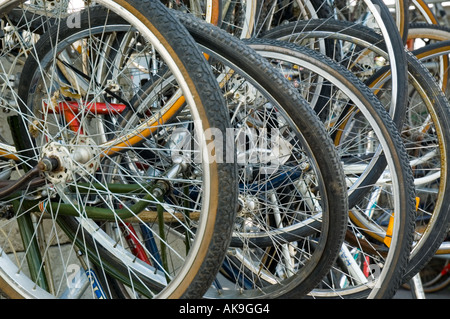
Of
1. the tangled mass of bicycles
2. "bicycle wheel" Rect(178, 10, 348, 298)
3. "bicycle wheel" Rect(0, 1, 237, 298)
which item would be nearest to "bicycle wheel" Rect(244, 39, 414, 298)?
the tangled mass of bicycles

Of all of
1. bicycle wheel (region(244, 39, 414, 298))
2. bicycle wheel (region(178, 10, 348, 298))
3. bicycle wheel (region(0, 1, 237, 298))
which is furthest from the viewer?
bicycle wheel (region(244, 39, 414, 298))

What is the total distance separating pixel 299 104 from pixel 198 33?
252 mm

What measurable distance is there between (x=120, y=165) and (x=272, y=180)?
1.83 ft

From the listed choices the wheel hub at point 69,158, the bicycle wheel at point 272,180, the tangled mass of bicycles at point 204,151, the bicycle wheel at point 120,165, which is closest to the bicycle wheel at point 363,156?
the tangled mass of bicycles at point 204,151

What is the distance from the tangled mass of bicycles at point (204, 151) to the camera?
102cm

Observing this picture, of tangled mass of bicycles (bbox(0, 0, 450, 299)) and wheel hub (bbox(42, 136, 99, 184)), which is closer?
tangled mass of bicycles (bbox(0, 0, 450, 299))

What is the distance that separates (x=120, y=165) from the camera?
1.52m

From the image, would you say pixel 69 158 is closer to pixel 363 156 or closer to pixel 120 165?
pixel 120 165

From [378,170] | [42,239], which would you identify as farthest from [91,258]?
[378,170]

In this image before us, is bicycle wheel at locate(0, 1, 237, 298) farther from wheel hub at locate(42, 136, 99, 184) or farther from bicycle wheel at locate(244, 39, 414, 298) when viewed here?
bicycle wheel at locate(244, 39, 414, 298)

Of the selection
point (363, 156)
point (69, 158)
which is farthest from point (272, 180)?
point (69, 158)

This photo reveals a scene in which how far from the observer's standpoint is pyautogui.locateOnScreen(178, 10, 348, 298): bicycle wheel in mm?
1124

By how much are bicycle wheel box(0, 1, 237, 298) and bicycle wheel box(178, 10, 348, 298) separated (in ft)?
0.50
